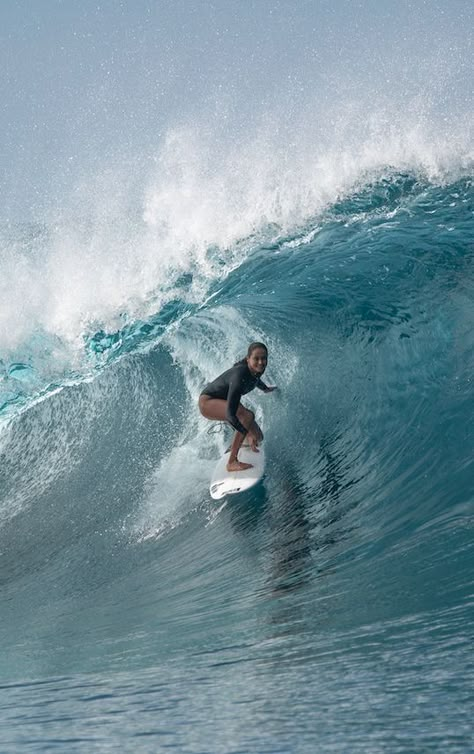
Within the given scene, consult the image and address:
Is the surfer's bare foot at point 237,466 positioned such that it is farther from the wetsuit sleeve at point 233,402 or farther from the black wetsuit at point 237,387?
the wetsuit sleeve at point 233,402

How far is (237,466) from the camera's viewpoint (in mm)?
7109

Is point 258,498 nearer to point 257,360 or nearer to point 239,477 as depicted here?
point 239,477

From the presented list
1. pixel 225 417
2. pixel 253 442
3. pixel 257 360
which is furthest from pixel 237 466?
pixel 257 360

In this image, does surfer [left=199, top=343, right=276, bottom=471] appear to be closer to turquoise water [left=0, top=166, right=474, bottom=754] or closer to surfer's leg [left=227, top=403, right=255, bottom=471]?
surfer's leg [left=227, top=403, right=255, bottom=471]

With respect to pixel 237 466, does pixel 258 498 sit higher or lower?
lower

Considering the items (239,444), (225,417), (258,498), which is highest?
(225,417)

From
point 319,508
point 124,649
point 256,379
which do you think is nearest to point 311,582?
point 124,649

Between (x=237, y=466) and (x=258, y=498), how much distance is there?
0.43 m

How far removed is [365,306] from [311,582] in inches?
202

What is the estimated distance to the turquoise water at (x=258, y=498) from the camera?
300 cm

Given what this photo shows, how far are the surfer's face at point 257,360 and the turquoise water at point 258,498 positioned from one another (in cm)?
93

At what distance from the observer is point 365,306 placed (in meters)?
9.23

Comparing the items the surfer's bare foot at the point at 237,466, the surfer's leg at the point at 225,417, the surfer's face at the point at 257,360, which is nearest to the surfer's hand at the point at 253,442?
the surfer's leg at the point at 225,417

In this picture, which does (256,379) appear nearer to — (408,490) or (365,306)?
(408,490)
